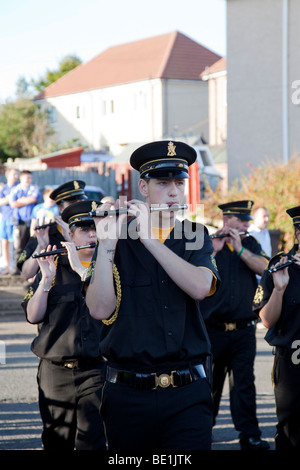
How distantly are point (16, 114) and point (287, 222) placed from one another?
44468mm

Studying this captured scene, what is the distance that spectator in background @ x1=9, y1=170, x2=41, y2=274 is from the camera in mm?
14852

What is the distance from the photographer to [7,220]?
1510 cm

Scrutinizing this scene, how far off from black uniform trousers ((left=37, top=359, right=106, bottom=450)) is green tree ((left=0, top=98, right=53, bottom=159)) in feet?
164

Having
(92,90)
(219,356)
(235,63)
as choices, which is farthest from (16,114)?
(219,356)

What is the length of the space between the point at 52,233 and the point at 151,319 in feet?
11.2

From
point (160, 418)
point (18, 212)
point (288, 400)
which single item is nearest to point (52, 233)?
point (288, 400)

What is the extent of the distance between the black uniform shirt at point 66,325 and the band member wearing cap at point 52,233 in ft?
4.53

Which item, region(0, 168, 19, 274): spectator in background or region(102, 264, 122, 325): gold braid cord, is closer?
region(102, 264, 122, 325): gold braid cord

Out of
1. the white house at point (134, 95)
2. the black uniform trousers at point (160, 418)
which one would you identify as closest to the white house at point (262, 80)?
the white house at point (134, 95)

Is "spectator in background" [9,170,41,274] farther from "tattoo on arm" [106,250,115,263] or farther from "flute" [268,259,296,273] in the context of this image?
"tattoo on arm" [106,250,115,263]

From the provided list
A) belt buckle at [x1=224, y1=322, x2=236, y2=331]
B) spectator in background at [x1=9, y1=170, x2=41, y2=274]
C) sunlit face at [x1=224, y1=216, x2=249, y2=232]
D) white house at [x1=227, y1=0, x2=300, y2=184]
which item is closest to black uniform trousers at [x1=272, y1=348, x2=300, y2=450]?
belt buckle at [x1=224, y1=322, x2=236, y2=331]

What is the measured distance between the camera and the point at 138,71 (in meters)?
52.4

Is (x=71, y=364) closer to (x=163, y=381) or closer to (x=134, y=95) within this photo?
(x=163, y=381)
